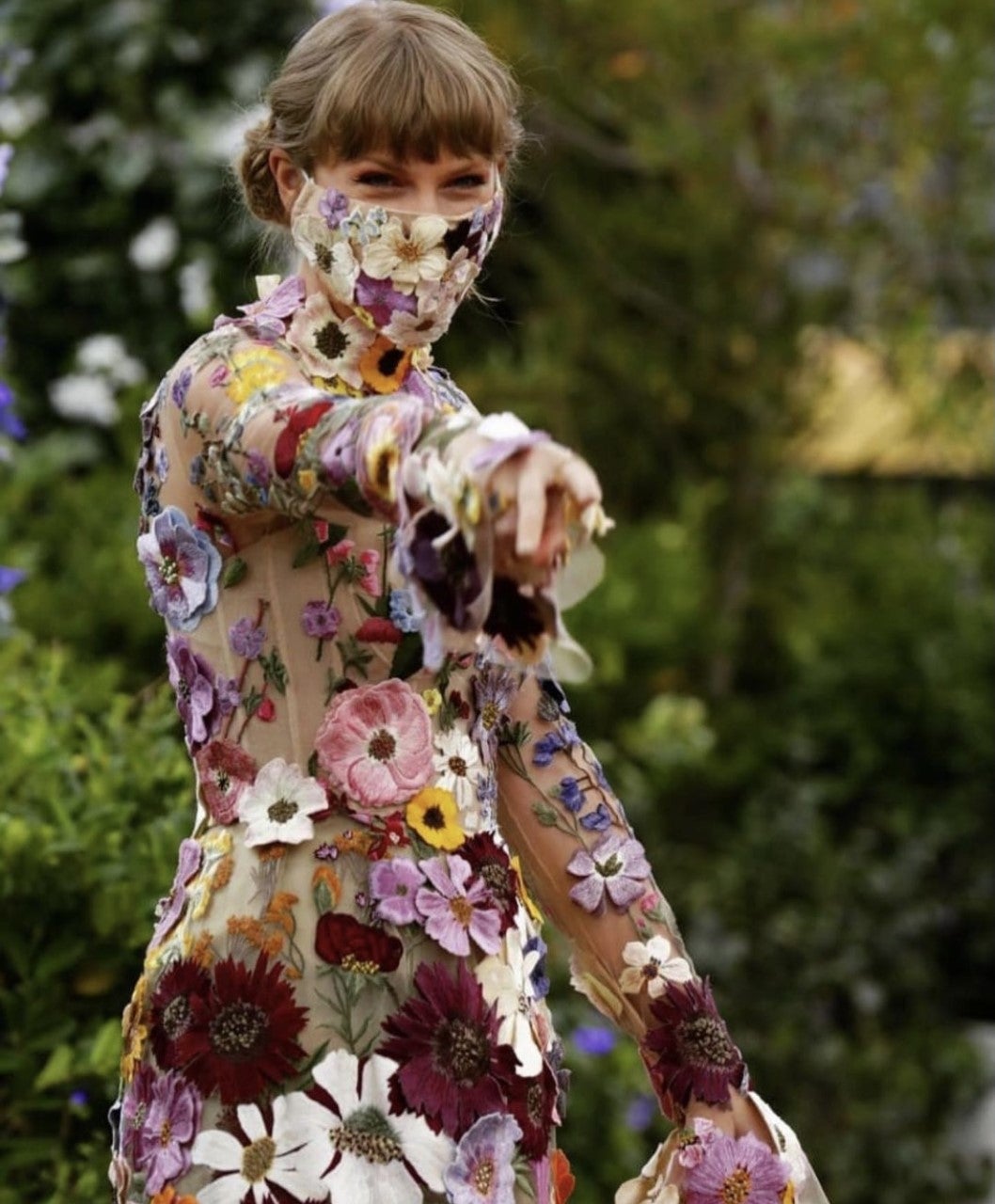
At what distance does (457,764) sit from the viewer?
8.29 ft

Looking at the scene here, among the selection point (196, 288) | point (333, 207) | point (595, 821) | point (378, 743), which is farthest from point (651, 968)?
point (196, 288)

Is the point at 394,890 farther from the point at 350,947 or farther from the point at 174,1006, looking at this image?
the point at 174,1006

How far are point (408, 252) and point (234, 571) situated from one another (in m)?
0.37

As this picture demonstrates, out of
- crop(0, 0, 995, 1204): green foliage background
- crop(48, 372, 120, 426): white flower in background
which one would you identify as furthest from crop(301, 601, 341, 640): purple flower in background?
crop(48, 372, 120, 426): white flower in background

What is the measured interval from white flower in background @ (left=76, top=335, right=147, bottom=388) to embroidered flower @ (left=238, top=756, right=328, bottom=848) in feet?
13.9

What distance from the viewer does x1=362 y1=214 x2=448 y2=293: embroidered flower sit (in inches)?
98.0

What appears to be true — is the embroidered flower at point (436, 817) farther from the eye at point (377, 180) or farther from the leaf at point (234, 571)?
the eye at point (377, 180)

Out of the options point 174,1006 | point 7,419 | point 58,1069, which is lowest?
point 58,1069

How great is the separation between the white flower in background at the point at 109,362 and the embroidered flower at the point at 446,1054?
172 inches

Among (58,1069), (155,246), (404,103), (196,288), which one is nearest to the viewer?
(404,103)

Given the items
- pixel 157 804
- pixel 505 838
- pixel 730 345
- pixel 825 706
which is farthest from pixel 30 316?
pixel 505 838

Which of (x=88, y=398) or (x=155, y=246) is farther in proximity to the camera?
(x=155, y=246)

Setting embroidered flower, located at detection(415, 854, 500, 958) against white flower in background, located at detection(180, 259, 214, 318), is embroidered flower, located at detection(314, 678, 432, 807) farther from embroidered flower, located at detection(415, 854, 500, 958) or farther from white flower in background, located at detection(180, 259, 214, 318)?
white flower in background, located at detection(180, 259, 214, 318)

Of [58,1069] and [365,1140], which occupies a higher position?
[365,1140]
